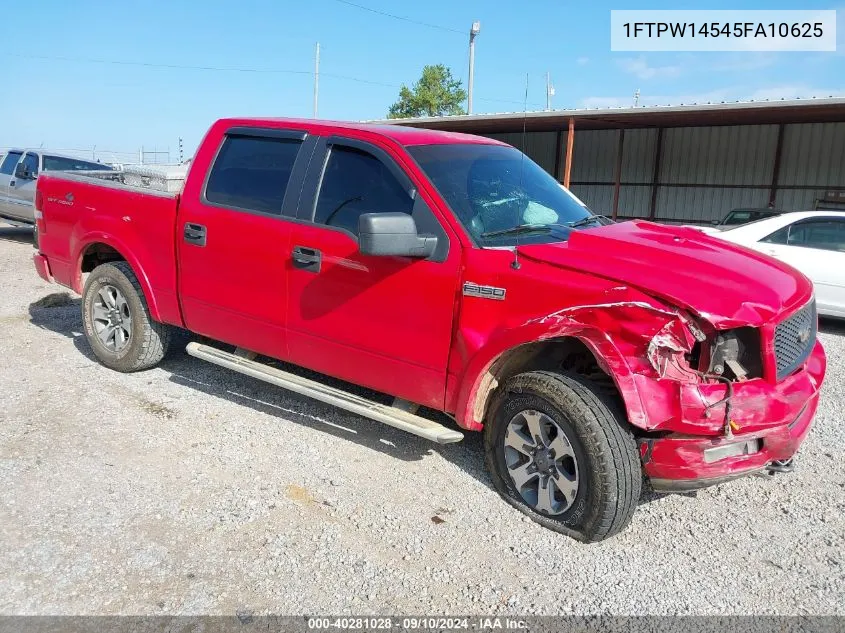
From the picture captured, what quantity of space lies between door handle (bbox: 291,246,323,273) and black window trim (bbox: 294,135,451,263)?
16cm

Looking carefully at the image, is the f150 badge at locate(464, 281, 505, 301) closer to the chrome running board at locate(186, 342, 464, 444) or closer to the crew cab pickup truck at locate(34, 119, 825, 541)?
the crew cab pickup truck at locate(34, 119, 825, 541)

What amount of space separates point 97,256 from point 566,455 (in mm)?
4485

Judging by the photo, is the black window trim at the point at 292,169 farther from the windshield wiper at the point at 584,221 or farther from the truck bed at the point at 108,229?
the windshield wiper at the point at 584,221

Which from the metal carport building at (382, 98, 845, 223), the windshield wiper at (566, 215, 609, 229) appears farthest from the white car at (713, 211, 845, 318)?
the metal carport building at (382, 98, 845, 223)

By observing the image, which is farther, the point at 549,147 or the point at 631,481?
the point at 549,147

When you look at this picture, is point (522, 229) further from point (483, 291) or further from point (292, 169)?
point (292, 169)

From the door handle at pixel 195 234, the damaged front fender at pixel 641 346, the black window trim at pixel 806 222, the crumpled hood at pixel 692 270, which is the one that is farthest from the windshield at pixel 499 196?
the black window trim at pixel 806 222

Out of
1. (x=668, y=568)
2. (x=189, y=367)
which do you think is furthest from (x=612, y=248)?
(x=189, y=367)

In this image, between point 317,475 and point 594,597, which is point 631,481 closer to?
point 594,597

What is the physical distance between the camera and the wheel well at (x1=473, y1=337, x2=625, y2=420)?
3.57 metres

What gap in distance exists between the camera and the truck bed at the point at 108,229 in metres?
5.06

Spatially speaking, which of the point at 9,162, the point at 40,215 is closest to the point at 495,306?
the point at 40,215

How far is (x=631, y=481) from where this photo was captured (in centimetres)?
325

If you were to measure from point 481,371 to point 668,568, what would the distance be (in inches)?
50.3
